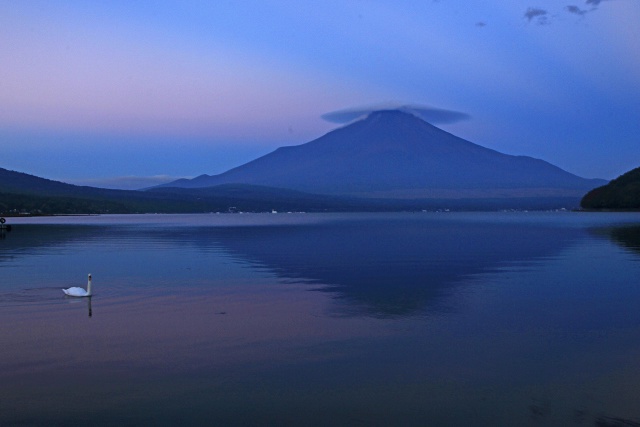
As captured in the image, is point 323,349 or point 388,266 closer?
point 323,349

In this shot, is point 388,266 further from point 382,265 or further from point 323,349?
point 323,349

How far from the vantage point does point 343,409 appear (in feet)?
44.5

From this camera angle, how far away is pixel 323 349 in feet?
61.2

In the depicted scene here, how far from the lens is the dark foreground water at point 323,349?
13531 mm

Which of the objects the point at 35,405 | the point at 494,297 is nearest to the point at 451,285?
the point at 494,297

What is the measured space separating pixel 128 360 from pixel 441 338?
9.14 m

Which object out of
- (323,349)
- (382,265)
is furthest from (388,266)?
(323,349)

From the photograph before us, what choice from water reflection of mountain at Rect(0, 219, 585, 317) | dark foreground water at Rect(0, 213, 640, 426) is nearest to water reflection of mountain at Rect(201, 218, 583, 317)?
water reflection of mountain at Rect(0, 219, 585, 317)

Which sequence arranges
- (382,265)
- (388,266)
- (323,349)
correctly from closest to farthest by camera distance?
(323,349), (388,266), (382,265)

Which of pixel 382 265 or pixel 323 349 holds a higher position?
pixel 382 265

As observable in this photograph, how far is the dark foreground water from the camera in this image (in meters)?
13.5

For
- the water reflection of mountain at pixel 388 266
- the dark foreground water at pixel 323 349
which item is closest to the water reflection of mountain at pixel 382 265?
the water reflection of mountain at pixel 388 266

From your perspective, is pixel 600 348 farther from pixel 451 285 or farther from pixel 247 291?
pixel 247 291

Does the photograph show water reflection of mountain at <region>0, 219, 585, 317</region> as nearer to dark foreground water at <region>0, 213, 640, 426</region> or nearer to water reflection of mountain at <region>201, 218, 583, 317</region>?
water reflection of mountain at <region>201, 218, 583, 317</region>
